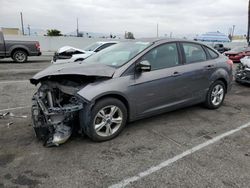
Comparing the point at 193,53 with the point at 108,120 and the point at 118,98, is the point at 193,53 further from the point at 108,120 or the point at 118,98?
the point at 108,120

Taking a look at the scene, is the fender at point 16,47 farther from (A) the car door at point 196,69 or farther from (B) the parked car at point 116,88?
(A) the car door at point 196,69

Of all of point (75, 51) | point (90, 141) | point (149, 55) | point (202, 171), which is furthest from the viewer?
point (75, 51)

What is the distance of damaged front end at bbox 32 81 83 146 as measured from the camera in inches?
139

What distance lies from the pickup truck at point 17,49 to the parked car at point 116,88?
36.9 feet

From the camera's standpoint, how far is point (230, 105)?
591cm

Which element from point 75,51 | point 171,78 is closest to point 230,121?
point 171,78

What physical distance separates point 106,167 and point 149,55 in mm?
2077

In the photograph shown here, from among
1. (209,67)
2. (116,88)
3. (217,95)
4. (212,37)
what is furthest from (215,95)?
(212,37)

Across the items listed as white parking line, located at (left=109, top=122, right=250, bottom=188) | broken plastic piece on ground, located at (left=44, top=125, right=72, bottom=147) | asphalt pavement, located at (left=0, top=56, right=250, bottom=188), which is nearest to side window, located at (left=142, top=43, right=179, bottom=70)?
asphalt pavement, located at (left=0, top=56, right=250, bottom=188)

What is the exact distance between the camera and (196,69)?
192 inches

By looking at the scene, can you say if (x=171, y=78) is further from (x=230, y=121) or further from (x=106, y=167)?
(x=106, y=167)

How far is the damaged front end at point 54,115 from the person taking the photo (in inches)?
139

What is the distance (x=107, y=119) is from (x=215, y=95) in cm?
289

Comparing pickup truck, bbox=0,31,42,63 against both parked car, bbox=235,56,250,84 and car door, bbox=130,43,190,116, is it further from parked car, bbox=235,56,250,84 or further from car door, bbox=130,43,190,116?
car door, bbox=130,43,190,116
